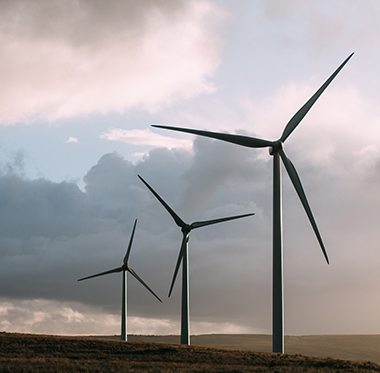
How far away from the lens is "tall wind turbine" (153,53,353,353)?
1962 inches

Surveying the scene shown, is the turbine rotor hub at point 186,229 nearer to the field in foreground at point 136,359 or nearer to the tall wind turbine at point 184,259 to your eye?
the tall wind turbine at point 184,259

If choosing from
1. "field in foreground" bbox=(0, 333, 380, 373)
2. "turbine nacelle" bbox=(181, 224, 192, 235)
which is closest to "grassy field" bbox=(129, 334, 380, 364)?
"turbine nacelle" bbox=(181, 224, 192, 235)

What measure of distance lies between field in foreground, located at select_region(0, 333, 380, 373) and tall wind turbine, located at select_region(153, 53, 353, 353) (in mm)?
3552

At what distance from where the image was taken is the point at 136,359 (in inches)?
2045

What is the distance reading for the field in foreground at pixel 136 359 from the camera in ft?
147

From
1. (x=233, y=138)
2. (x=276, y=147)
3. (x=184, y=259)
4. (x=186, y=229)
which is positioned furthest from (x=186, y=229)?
(x=276, y=147)

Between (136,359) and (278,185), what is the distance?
21.6 meters

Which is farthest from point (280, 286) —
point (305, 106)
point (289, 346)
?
point (289, 346)

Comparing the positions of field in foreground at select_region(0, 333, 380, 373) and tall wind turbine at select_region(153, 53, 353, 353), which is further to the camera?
tall wind turbine at select_region(153, 53, 353, 353)

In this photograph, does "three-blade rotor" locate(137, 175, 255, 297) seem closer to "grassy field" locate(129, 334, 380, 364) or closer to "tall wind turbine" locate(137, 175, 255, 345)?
"tall wind turbine" locate(137, 175, 255, 345)

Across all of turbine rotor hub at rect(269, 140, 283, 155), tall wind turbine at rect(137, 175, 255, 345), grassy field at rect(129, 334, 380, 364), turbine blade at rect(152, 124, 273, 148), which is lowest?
grassy field at rect(129, 334, 380, 364)

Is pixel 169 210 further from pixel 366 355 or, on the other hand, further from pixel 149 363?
pixel 366 355

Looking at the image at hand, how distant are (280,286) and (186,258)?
1013 inches

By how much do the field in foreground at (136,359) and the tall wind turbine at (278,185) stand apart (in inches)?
140
